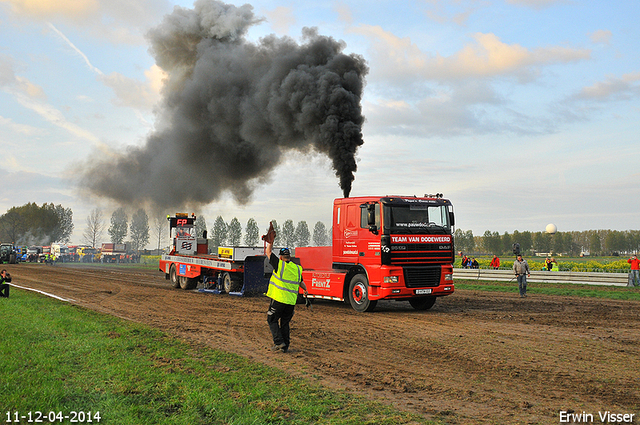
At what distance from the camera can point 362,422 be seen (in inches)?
186

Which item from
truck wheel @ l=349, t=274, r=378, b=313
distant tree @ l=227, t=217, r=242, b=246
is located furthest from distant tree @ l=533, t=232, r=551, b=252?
truck wheel @ l=349, t=274, r=378, b=313

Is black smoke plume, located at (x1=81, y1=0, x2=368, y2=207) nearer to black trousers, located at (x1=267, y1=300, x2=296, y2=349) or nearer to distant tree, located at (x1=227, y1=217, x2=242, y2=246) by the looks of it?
black trousers, located at (x1=267, y1=300, x2=296, y2=349)

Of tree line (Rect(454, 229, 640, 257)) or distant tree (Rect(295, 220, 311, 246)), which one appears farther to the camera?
tree line (Rect(454, 229, 640, 257))

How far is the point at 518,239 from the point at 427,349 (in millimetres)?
125549

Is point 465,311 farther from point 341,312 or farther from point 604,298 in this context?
point 604,298

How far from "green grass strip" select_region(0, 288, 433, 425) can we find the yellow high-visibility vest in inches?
50.1

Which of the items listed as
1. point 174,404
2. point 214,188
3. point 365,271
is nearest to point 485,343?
point 365,271

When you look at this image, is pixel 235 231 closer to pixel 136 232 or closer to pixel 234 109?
pixel 136 232

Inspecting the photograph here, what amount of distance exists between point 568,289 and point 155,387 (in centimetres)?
2161

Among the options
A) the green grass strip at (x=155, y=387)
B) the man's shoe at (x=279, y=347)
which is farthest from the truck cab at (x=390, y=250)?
the green grass strip at (x=155, y=387)

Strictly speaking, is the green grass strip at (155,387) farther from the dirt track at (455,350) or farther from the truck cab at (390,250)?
the truck cab at (390,250)

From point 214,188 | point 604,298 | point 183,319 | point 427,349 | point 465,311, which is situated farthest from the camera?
point 214,188

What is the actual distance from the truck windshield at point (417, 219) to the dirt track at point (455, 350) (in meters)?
2.42

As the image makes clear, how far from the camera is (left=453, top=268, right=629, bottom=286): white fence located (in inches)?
909
